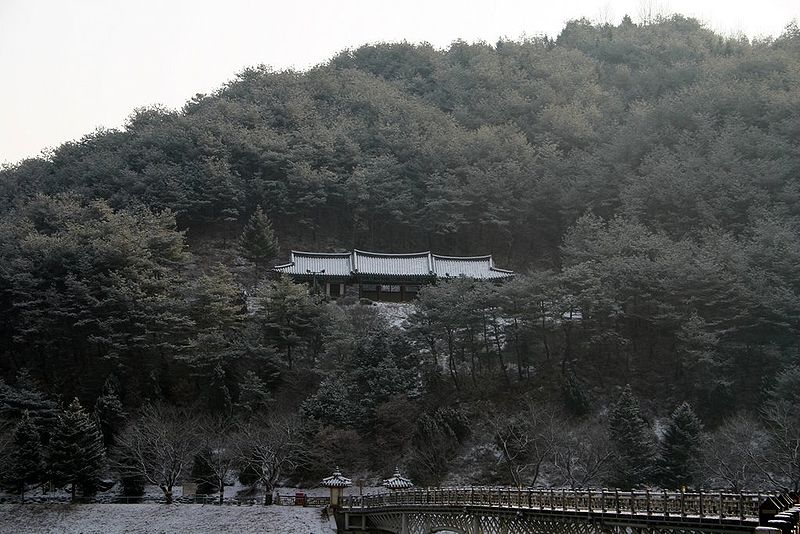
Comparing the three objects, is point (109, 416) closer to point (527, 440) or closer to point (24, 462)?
point (24, 462)

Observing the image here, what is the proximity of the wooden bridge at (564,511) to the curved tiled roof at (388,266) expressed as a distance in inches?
878

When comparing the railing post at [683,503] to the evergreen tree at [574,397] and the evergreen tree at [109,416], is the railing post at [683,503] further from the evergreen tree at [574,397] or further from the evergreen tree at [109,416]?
the evergreen tree at [109,416]

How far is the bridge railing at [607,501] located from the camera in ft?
50.0

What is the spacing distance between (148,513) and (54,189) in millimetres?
32237

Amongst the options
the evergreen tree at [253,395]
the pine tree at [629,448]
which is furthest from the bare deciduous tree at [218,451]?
the pine tree at [629,448]

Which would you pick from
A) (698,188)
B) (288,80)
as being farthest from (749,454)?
(288,80)

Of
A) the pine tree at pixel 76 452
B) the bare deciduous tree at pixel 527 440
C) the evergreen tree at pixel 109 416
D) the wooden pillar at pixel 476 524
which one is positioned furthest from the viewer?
the evergreen tree at pixel 109 416

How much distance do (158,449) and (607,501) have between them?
19.1m

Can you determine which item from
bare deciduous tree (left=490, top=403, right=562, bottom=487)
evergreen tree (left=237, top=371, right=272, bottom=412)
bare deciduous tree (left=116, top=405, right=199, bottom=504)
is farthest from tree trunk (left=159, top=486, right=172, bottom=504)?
bare deciduous tree (left=490, top=403, right=562, bottom=487)

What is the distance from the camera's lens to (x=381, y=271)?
162ft

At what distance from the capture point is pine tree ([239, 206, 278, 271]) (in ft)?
167

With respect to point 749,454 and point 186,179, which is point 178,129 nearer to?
point 186,179

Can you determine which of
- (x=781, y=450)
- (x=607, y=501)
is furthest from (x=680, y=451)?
(x=607, y=501)

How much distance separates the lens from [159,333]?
41.8 meters
